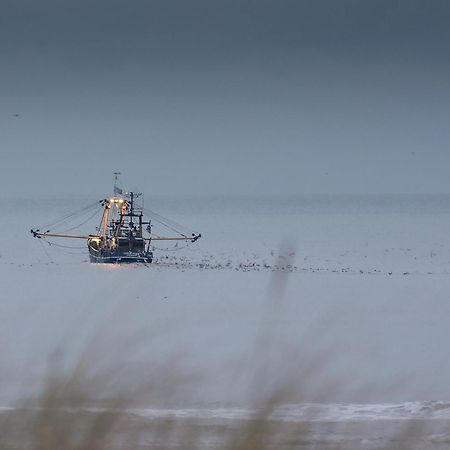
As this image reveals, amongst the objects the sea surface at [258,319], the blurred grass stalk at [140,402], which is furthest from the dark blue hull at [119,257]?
the blurred grass stalk at [140,402]

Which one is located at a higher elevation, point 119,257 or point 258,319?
point 258,319

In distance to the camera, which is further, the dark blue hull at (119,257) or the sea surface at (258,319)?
the dark blue hull at (119,257)

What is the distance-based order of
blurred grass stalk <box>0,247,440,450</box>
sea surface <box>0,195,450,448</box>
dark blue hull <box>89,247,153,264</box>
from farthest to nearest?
dark blue hull <box>89,247,153,264</box> → sea surface <box>0,195,450,448</box> → blurred grass stalk <box>0,247,440,450</box>

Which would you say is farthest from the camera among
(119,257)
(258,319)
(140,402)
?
(119,257)

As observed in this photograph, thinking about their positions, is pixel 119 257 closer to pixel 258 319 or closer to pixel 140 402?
pixel 258 319

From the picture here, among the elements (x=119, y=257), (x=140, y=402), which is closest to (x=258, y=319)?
(x=140, y=402)

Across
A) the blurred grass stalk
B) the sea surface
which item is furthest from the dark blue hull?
the blurred grass stalk

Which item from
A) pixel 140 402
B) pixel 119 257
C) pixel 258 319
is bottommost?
pixel 119 257

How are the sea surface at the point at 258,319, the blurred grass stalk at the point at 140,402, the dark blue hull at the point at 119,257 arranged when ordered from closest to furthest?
1. the blurred grass stalk at the point at 140,402
2. the sea surface at the point at 258,319
3. the dark blue hull at the point at 119,257

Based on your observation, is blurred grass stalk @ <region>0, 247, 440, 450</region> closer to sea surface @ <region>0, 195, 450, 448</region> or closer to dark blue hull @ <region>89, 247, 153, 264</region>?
sea surface @ <region>0, 195, 450, 448</region>

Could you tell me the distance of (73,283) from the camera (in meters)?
25.7

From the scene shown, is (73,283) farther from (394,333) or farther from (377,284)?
(394,333)

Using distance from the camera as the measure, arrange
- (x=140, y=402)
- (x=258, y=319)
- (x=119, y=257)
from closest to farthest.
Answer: (x=140, y=402) → (x=258, y=319) → (x=119, y=257)

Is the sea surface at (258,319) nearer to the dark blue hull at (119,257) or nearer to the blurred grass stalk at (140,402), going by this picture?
the blurred grass stalk at (140,402)
